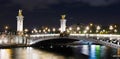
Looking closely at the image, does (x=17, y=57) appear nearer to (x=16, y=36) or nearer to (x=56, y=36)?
(x=56, y=36)

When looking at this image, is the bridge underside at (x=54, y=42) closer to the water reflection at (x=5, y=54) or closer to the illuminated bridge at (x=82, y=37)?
the illuminated bridge at (x=82, y=37)

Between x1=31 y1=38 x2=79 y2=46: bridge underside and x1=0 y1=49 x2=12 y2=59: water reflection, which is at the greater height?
x1=31 y1=38 x2=79 y2=46: bridge underside

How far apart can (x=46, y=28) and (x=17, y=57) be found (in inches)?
2122

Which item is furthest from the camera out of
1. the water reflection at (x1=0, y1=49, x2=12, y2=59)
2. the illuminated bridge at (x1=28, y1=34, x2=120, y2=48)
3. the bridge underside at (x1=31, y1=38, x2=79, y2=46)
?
the bridge underside at (x1=31, y1=38, x2=79, y2=46)

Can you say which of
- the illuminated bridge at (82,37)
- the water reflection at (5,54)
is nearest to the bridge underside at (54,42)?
the illuminated bridge at (82,37)

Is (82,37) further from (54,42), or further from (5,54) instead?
(54,42)

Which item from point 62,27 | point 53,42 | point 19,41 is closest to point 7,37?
point 19,41

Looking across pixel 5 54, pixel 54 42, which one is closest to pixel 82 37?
pixel 5 54

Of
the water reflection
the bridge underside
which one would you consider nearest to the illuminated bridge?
the bridge underside

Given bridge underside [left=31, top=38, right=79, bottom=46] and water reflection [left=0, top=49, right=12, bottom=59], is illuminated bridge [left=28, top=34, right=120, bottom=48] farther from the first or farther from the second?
water reflection [left=0, top=49, right=12, bottom=59]

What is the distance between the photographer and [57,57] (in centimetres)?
6688

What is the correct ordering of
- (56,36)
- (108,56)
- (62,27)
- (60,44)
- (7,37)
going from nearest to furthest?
(108,56) → (56,36) → (7,37) → (60,44) → (62,27)

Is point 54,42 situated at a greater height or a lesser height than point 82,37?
lesser

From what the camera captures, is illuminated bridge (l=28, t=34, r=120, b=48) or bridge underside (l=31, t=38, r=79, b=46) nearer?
illuminated bridge (l=28, t=34, r=120, b=48)
